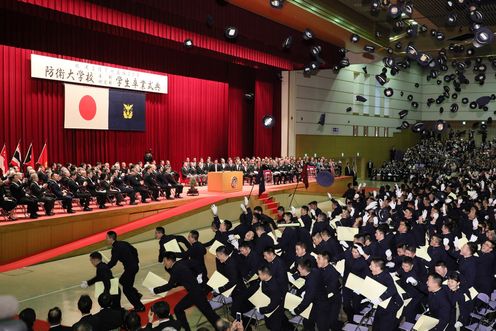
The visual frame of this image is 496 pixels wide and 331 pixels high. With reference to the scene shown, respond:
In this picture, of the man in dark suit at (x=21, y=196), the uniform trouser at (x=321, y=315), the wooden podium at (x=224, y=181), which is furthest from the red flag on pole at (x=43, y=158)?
the uniform trouser at (x=321, y=315)

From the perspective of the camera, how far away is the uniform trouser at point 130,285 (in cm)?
809

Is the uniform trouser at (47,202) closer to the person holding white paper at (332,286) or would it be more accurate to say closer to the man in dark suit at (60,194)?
the man in dark suit at (60,194)

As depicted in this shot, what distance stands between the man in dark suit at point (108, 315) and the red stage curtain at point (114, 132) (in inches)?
484

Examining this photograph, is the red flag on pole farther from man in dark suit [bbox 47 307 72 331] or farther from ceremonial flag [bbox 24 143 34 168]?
man in dark suit [bbox 47 307 72 331]

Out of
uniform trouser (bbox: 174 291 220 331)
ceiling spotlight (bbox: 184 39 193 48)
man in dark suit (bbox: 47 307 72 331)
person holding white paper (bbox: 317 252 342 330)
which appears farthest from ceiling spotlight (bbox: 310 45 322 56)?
man in dark suit (bbox: 47 307 72 331)

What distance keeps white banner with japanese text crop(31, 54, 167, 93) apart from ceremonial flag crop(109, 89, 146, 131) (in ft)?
1.02

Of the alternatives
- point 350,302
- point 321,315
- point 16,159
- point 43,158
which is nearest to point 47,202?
point 16,159

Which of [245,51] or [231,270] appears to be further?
[245,51]

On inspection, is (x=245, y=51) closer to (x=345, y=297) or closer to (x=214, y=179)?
(x=214, y=179)

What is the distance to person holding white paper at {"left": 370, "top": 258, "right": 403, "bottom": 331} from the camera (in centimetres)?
625

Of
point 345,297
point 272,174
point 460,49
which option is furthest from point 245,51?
point 345,297

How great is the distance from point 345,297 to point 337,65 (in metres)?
18.9

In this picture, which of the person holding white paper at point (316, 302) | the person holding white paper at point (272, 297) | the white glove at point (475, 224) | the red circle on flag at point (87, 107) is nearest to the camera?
the person holding white paper at point (316, 302)

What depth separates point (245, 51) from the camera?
21.0 metres
